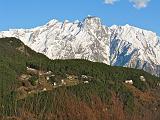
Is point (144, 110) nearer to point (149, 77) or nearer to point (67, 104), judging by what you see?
point (67, 104)

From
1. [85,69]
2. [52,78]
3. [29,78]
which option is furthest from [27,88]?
[85,69]

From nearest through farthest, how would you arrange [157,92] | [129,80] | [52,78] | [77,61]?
[157,92]
[52,78]
[129,80]
[77,61]

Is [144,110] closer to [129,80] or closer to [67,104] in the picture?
[67,104]

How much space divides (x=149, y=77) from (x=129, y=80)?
7.73m

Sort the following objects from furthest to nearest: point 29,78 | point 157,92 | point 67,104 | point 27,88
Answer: point 29,78 < point 27,88 < point 157,92 < point 67,104

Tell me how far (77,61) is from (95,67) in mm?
7446

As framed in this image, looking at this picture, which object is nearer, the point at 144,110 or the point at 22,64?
the point at 144,110

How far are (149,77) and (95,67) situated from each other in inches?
533

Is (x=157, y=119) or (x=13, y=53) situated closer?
(x=157, y=119)

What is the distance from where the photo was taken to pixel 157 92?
2203cm

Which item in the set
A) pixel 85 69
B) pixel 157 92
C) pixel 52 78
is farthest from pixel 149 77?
pixel 157 92

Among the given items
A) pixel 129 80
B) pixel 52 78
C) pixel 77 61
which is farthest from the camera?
pixel 77 61

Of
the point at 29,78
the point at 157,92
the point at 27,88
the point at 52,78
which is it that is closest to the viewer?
the point at 157,92

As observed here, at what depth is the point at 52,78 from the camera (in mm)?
116188
